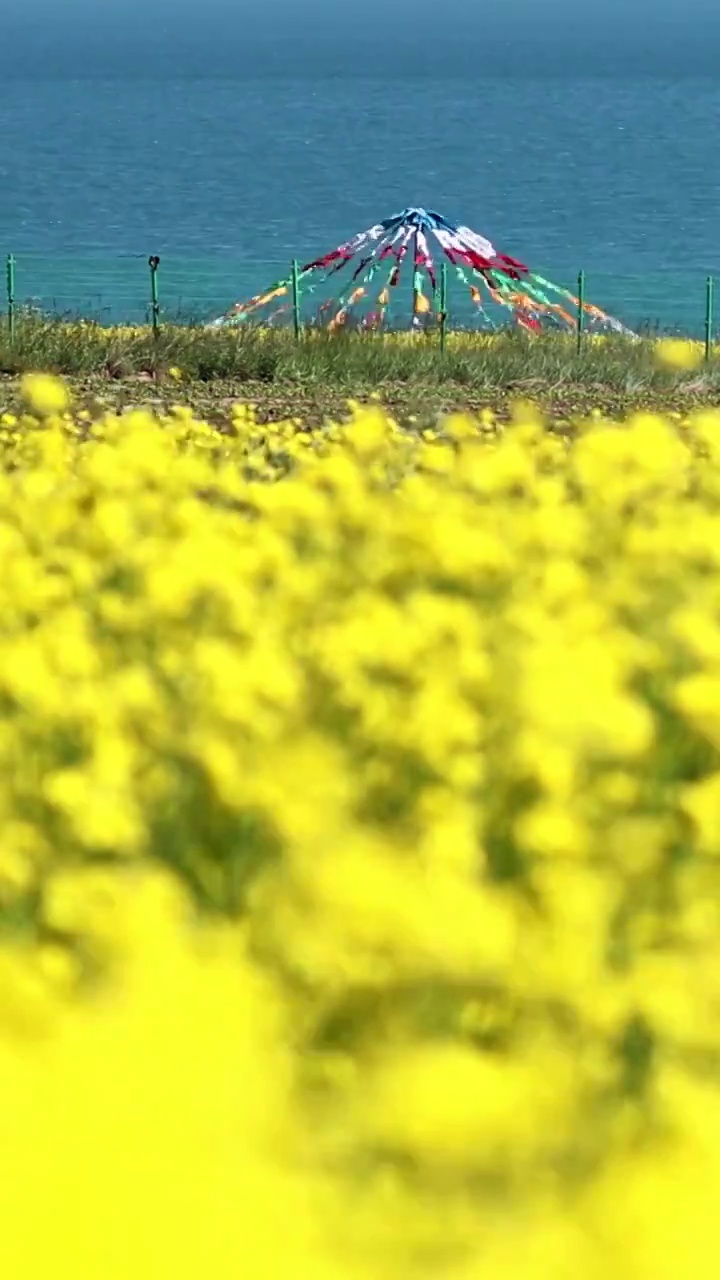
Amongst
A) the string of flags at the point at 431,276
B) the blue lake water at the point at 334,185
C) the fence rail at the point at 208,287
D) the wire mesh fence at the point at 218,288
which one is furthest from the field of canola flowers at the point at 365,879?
the wire mesh fence at the point at 218,288

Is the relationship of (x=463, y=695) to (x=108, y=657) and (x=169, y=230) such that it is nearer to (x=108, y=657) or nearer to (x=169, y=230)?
(x=108, y=657)

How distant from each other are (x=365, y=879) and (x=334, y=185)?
6427 centimetres

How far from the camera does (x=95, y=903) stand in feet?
7.48

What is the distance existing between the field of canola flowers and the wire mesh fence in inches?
1030

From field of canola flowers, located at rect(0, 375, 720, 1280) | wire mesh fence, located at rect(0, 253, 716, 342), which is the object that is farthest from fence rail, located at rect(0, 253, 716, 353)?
field of canola flowers, located at rect(0, 375, 720, 1280)

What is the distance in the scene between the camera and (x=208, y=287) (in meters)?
38.7

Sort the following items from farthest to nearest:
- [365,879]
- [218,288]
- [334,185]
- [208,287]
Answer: [334,185]
[208,287]
[218,288]
[365,879]

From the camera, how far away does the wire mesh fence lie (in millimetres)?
33875

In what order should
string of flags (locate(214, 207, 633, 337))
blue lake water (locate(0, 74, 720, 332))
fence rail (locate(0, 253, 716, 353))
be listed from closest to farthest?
string of flags (locate(214, 207, 633, 337)), fence rail (locate(0, 253, 716, 353)), blue lake water (locate(0, 74, 720, 332))

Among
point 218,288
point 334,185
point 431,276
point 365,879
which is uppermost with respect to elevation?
point 334,185

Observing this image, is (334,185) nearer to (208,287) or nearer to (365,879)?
(208,287)

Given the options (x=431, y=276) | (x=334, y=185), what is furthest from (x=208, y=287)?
(x=334, y=185)

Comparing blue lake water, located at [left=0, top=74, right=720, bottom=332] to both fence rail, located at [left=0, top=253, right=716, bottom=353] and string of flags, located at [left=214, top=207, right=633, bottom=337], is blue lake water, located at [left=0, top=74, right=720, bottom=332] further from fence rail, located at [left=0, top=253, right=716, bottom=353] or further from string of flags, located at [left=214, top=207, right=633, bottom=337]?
string of flags, located at [left=214, top=207, right=633, bottom=337]

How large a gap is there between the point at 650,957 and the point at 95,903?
2.22 feet
